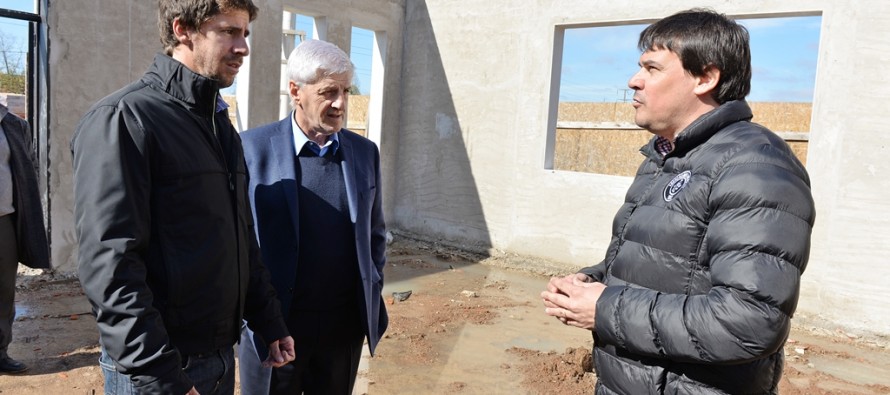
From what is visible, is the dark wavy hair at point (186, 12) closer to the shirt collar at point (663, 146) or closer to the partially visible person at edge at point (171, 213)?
the partially visible person at edge at point (171, 213)

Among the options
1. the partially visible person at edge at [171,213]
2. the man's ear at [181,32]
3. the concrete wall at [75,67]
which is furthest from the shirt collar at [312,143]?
the concrete wall at [75,67]

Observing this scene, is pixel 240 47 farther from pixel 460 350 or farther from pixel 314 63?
pixel 460 350

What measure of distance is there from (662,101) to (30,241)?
4.05m

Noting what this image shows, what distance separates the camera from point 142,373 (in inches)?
59.5

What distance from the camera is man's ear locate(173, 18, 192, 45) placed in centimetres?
176

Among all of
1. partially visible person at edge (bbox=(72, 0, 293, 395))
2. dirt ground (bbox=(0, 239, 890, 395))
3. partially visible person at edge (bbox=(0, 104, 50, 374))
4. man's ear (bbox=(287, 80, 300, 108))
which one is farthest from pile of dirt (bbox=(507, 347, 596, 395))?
partially visible person at edge (bbox=(0, 104, 50, 374))

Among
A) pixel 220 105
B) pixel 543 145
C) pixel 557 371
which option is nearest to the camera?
pixel 220 105

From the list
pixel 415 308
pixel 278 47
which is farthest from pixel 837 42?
pixel 278 47

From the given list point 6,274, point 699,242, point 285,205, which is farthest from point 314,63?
point 6,274

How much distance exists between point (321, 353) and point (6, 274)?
2.72 m

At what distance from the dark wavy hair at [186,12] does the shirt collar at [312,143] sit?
74 centimetres

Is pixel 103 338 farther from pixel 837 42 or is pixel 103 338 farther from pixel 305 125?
pixel 837 42

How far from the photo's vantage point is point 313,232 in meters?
2.42

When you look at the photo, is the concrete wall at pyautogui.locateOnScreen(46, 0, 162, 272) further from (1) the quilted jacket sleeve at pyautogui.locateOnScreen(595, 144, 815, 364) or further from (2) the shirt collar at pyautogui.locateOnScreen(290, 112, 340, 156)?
(1) the quilted jacket sleeve at pyautogui.locateOnScreen(595, 144, 815, 364)
